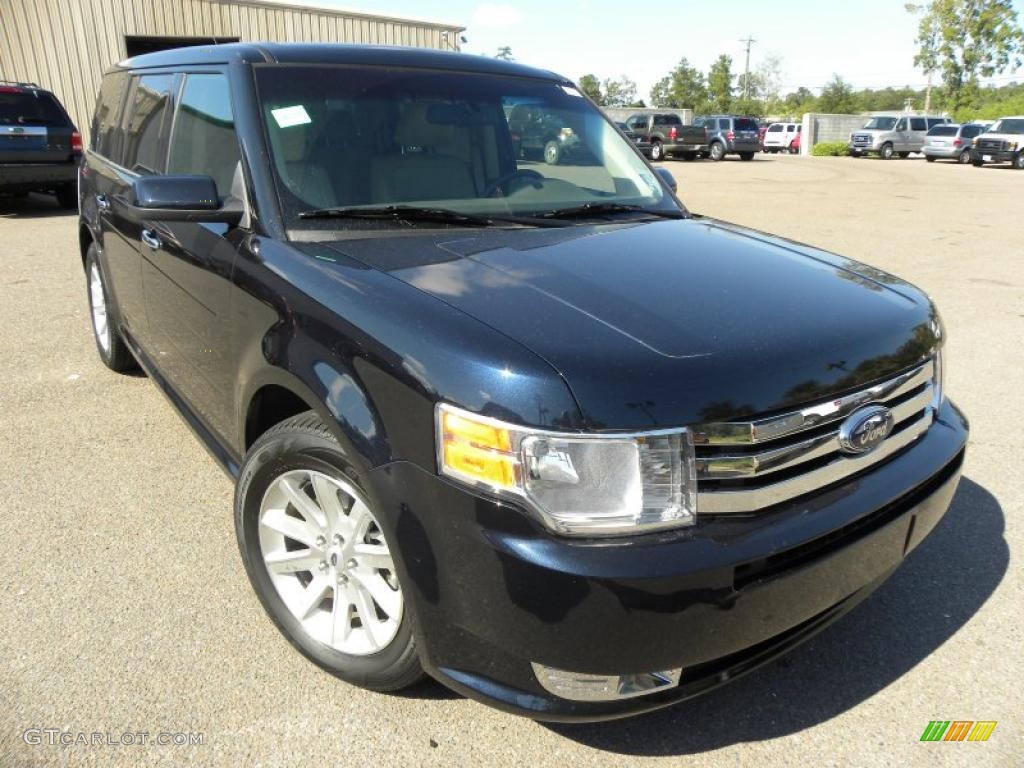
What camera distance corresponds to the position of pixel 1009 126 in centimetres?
3023

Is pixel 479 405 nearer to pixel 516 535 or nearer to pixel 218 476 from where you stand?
pixel 516 535

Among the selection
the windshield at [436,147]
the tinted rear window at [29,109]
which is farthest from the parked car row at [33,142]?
the windshield at [436,147]

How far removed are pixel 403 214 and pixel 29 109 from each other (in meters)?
11.8

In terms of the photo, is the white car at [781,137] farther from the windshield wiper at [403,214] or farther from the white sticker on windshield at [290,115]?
the white sticker on windshield at [290,115]

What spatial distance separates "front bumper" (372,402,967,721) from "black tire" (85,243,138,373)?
3498 mm

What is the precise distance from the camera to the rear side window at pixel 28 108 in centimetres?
1145

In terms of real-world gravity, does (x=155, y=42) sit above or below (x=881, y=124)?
above

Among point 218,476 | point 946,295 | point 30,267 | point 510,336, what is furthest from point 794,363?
point 30,267

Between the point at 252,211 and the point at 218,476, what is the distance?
1.58 metres

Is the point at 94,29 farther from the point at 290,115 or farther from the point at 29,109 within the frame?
the point at 290,115

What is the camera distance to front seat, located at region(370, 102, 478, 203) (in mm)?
2844

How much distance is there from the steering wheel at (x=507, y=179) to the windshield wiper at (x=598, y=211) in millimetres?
215

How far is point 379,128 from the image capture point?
292 cm

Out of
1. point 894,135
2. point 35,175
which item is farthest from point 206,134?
point 894,135
